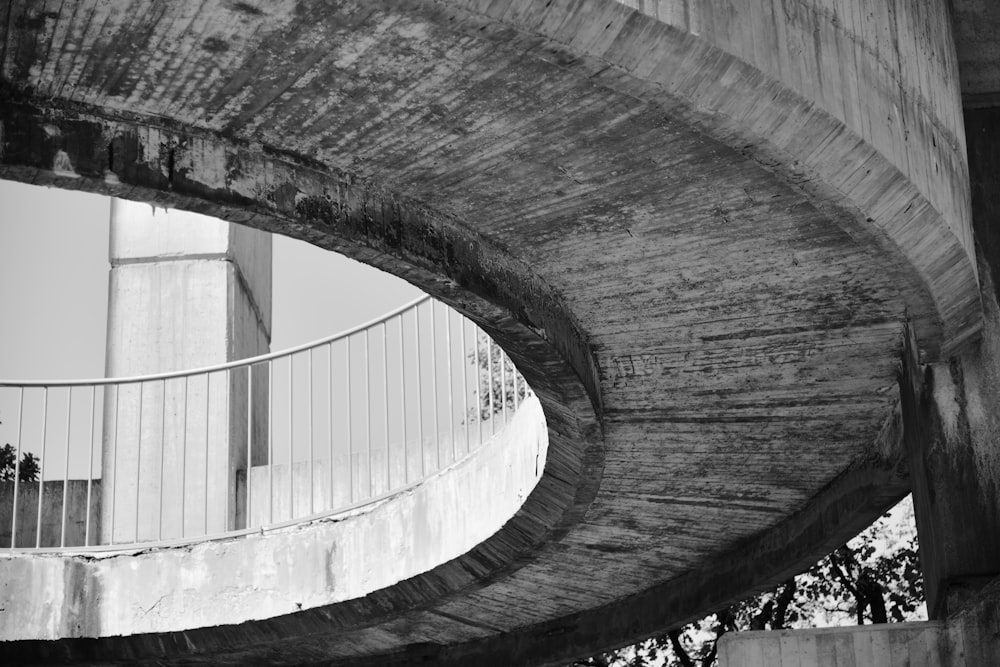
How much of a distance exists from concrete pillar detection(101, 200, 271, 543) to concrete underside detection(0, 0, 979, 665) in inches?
174

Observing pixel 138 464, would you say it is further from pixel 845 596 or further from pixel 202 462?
pixel 845 596

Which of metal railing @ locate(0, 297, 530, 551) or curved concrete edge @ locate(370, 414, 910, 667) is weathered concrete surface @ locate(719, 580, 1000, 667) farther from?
metal railing @ locate(0, 297, 530, 551)

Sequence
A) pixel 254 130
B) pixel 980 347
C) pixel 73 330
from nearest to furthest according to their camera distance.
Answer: pixel 254 130 < pixel 980 347 < pixel 73 330

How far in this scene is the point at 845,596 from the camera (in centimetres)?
1886

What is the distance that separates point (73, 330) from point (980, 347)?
19094mm

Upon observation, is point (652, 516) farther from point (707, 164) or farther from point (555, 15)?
point (555, 15)

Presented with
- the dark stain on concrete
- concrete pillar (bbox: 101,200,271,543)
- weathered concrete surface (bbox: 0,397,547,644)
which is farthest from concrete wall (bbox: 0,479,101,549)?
the dark stain on concrete

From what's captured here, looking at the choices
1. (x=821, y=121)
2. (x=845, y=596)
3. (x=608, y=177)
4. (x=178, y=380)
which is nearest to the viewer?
(x=821, y=121)

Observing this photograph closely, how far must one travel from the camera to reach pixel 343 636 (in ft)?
A: 42.5

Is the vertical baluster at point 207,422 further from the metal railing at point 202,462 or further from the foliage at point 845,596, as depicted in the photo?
the foliage at point 845,596

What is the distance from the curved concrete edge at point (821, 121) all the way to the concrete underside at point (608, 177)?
14 mm

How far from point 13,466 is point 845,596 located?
35.7 ft

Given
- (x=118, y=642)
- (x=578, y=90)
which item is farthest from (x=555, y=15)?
(x=118, y=642)

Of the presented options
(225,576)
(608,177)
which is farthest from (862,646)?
(225,576)
